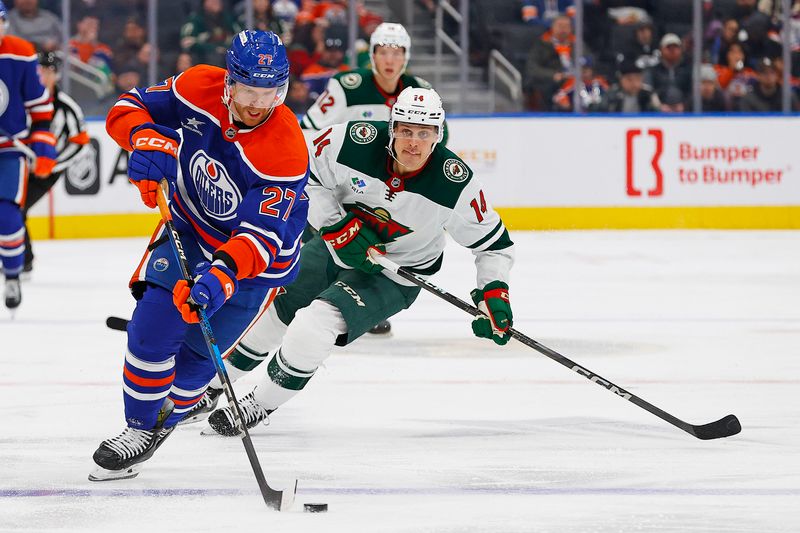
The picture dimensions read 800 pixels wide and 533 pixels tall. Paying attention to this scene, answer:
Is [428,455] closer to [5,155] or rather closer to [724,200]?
[5,155]

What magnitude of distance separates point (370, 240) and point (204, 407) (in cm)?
62

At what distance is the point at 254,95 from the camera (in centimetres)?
311

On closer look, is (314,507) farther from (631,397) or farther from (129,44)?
(129,44)

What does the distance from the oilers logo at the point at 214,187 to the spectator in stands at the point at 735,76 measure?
274 inches

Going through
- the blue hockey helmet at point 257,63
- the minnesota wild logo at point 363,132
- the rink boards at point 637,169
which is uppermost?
the blue hockey helmet at point 257,63

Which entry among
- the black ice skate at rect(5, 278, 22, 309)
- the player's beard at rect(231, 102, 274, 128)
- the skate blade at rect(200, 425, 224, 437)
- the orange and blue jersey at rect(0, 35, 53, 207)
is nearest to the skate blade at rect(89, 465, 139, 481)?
the skate blade at rect(200, 425, 224, 437)

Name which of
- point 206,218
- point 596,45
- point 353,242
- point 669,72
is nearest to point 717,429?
point 353,242

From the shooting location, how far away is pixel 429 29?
31.7 feet

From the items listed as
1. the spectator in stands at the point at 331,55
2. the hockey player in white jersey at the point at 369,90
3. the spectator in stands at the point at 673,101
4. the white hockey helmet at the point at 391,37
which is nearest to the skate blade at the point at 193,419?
the hockey player in white jersey at the point at 369,90

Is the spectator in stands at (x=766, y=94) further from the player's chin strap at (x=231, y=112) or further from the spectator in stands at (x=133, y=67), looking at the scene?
the player's chin strap at (x=231, y=112)

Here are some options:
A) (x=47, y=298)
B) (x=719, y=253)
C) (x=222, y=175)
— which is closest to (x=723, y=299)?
(x=719, y=253)

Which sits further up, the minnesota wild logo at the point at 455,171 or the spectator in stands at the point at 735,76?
the minnesota wild logo at the point at 455,171

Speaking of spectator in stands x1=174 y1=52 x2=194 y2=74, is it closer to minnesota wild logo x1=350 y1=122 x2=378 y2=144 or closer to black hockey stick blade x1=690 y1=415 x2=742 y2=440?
minnesota wild logo x1=350 y1=122 x2=378 y2=144

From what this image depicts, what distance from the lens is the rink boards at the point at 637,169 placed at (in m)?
9.44
